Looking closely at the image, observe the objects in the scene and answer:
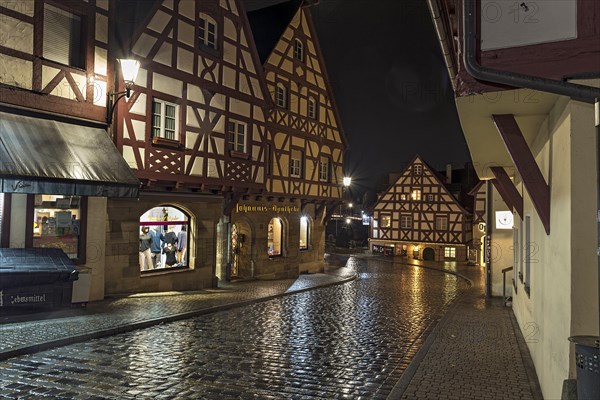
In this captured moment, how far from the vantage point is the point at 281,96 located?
920 inches

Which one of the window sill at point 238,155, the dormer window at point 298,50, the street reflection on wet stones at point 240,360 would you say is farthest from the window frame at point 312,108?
the street reflection on wet stones at point 240,360

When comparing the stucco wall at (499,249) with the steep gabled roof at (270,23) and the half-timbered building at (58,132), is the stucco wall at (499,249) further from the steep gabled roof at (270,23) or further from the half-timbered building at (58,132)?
the half-timbered building at (58,132)

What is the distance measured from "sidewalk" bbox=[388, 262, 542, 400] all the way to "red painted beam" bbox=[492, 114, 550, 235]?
2539mm

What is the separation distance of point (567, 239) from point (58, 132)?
1091 cm

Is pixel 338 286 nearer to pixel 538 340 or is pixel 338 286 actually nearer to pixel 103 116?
pixel 103 116

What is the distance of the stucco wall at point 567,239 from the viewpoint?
4.89 m

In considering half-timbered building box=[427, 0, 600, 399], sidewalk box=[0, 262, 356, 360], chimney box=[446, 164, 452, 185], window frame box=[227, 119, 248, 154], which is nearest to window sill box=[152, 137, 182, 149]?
window frame box=[227, 119, 248, 154]

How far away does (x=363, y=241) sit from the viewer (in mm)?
62812

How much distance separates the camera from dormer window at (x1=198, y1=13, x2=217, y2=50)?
677 inches

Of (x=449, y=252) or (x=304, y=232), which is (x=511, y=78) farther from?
(x=449, y=252)

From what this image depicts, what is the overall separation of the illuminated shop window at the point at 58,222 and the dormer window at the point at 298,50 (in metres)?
13.9

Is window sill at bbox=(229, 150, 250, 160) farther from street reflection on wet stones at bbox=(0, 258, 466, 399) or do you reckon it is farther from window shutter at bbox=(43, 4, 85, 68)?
window shutter at bbox=(43, 4, 85, 68)

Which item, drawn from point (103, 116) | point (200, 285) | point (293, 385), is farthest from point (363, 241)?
point (293, 385)

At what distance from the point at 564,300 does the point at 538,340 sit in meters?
2.94
